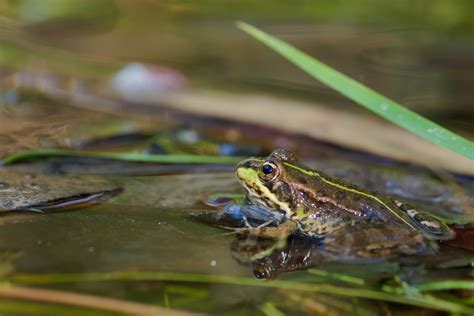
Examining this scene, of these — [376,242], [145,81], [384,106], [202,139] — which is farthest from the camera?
[145,81]

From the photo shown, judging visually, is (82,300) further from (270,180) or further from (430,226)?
(430,226)

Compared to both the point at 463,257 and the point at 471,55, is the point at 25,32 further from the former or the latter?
the point at 463,257

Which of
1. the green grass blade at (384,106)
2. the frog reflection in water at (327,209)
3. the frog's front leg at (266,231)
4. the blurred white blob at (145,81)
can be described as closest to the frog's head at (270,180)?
the frog reflection in water at (327,209)

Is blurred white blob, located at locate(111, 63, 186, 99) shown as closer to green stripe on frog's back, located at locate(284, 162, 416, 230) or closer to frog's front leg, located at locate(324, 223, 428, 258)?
green stripe on frog's back, located at locate(284, 162, 416, 230)

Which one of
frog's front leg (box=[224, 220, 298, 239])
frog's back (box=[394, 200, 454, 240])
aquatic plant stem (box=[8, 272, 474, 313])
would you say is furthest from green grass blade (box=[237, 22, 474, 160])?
aquatic plant stem (box=[8, 272, 474, 313])

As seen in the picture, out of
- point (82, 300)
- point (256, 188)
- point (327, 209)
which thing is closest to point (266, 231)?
point (256, 188)

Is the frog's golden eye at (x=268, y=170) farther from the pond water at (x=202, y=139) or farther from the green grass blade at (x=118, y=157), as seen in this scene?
the green grass blade at (x=118, y=157)
